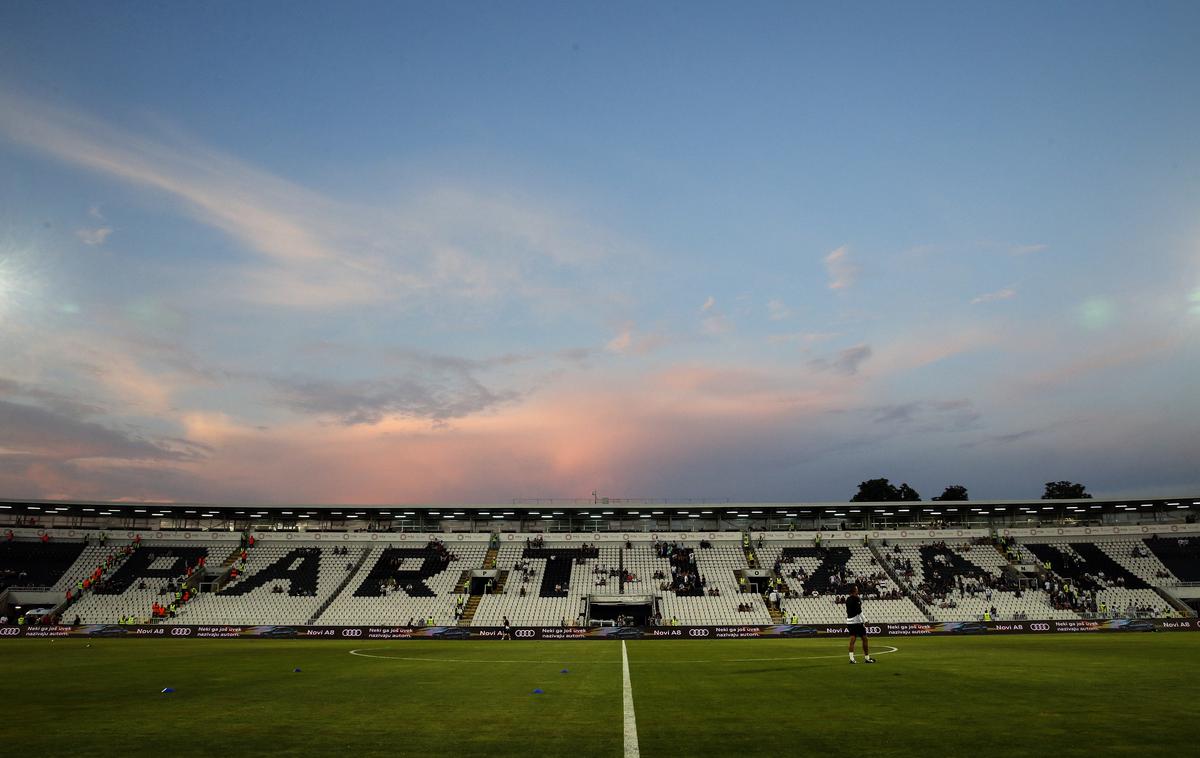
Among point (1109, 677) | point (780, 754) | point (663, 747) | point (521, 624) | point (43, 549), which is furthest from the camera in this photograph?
point (43, 549)

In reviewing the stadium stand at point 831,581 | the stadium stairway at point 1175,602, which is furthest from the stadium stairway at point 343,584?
the stadium stairway at point 1175,602

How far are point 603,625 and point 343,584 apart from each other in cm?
2685

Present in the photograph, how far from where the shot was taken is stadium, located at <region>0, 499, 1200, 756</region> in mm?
10609

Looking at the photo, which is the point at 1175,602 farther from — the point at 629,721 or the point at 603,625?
the point at 629,721

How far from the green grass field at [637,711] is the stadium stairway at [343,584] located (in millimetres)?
38441

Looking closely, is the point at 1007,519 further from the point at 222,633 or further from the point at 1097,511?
the point at 222,633

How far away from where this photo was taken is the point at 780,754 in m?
8.30

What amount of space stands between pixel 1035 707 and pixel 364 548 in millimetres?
67368

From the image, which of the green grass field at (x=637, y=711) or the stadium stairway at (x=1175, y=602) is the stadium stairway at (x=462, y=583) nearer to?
the green grass field at (x=637, y=711)

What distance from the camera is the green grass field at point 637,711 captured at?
8.98 metres

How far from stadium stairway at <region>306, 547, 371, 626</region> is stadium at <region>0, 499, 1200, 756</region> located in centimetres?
29

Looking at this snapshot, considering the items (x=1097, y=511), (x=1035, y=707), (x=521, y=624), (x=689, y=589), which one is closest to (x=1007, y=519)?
(x=1097, y=511)

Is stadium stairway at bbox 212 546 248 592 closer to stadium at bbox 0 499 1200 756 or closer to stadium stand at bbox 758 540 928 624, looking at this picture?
stadium at bbox 0 499 1200 756

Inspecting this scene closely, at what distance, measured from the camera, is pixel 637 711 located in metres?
12.1
